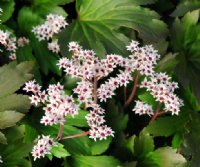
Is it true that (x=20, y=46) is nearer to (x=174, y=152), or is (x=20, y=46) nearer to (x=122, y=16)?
(x=122, y=16)

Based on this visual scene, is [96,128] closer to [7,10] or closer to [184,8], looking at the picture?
[7,10]

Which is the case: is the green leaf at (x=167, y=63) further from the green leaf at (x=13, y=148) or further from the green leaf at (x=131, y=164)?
the green leaf at (x=13, y=148)

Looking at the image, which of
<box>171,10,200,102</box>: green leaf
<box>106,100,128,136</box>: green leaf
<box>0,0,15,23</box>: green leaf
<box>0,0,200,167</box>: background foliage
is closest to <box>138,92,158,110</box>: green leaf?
<box>0,0,200,167</box>: background foliage

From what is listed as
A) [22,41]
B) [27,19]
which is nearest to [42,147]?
[22,41]

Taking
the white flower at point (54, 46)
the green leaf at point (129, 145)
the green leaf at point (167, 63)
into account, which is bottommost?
the green leaf at point (129, 145)

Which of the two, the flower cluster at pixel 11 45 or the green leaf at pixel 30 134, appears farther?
the flower cluster at pixel 11 45

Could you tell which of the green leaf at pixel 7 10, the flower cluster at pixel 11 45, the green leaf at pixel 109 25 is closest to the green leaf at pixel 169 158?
the green leaf at pixel 109 25

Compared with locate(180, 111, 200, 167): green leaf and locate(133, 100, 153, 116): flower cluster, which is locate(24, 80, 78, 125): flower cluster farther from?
locate(180, 111, 200, 167): green leaf
